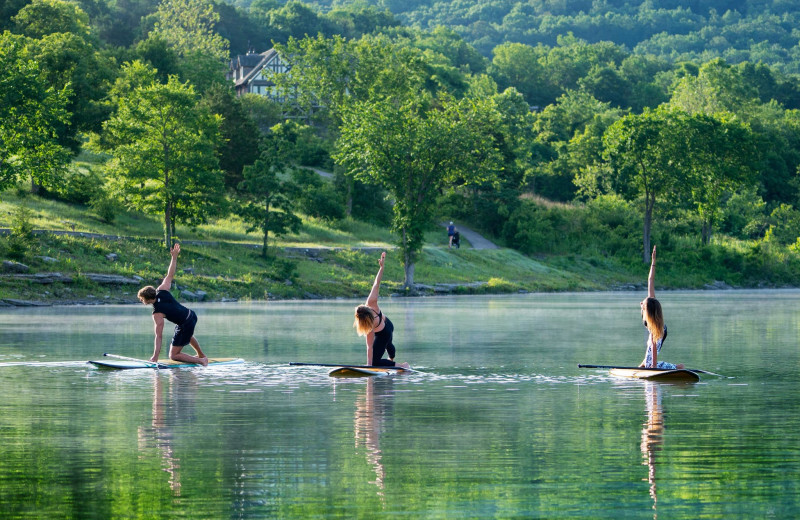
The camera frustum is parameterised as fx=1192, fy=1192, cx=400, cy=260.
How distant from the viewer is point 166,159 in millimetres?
66688

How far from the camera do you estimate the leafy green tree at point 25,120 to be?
2354 inches

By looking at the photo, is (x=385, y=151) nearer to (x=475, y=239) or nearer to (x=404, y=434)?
(x=475, y=239)

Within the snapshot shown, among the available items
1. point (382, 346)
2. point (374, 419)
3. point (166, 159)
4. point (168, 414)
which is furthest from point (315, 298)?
point (374, 419)

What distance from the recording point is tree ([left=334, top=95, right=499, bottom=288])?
235 ft

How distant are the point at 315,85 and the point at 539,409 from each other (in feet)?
359

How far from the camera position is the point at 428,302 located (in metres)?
62.2

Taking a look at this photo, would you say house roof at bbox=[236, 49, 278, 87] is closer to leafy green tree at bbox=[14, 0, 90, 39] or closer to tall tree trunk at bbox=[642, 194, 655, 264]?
leafy green tree at bbox=[14, 0, 90, 39]

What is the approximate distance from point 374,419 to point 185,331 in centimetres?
964

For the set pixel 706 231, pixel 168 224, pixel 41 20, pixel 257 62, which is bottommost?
pixel 706 231

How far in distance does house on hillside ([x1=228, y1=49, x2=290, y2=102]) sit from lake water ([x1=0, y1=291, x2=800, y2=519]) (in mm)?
149550

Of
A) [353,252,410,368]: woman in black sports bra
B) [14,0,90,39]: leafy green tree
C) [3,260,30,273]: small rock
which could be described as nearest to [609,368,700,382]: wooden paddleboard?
[353,252,410,368]: woman in black sports bra

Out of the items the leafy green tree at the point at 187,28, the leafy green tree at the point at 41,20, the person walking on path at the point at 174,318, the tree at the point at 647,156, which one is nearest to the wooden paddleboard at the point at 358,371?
the person walking on path at the point at 174,318

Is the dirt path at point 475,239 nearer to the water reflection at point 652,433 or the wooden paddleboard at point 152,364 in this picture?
the wooden paddleboard at point 152,364

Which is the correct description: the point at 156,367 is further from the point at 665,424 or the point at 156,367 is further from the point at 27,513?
the point at 27,513
